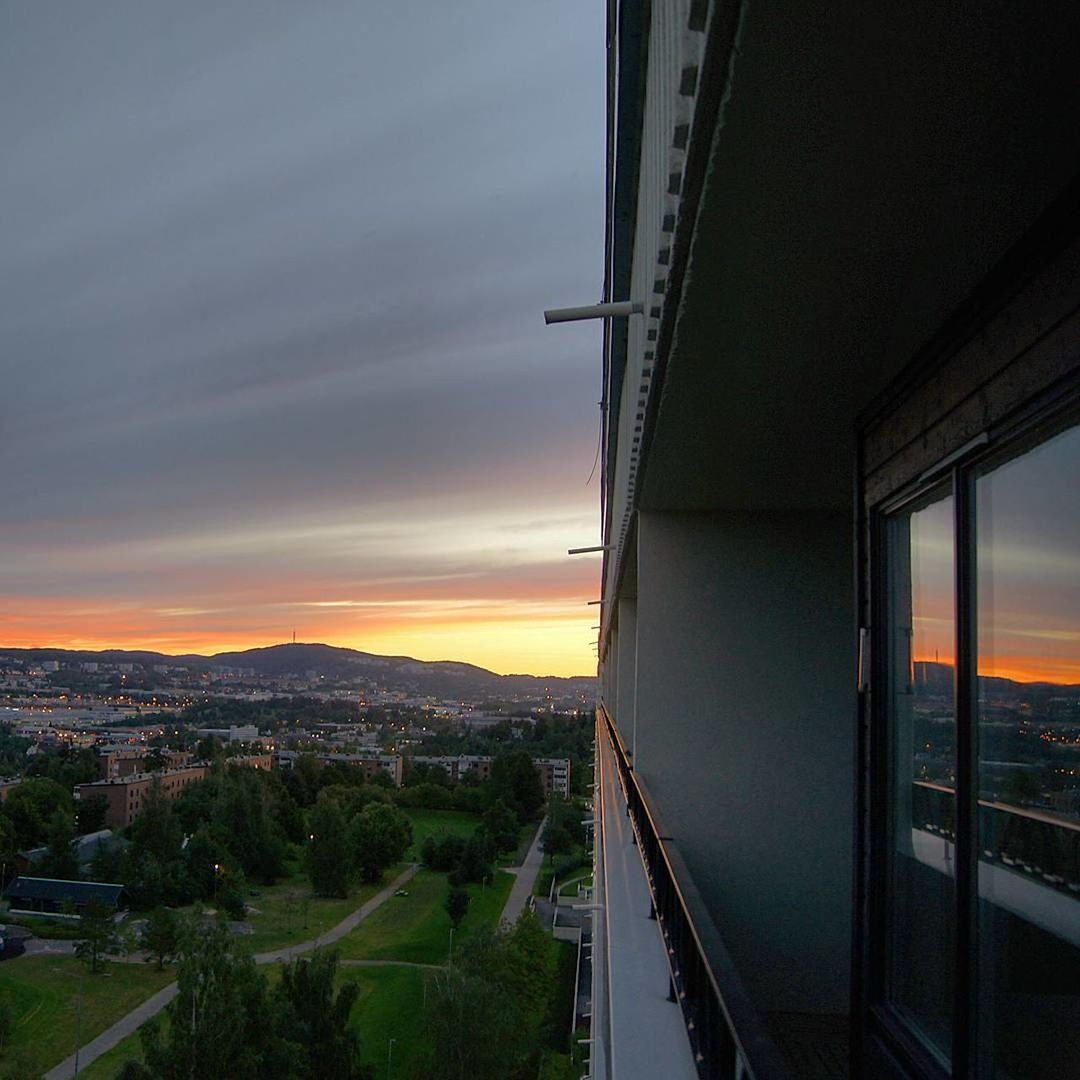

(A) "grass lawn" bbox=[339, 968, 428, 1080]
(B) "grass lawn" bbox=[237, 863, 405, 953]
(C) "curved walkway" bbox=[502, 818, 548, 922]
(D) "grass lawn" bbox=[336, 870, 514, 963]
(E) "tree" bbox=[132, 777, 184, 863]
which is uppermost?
(E) "tree" bbox=[132, 777, 184, 863]

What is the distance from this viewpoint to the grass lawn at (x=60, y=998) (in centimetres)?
2761

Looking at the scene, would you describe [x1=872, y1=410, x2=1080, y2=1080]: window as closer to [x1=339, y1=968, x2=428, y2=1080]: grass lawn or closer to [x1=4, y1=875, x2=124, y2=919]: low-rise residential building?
[x1=339, y1=968, x2=428, y2=1080]: grass lawn

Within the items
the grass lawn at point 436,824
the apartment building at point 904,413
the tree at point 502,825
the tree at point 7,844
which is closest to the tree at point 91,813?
the tree at point 7,844

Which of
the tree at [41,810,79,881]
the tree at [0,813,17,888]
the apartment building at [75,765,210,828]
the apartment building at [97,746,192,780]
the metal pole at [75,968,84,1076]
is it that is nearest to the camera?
the metal pole at [75,968,84,1076]

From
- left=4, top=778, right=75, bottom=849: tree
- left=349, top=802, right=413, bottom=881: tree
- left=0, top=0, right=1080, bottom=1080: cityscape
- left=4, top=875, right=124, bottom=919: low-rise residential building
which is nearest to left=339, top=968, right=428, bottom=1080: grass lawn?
left=0, top=0, right=1080, bottom=1080: cityscape

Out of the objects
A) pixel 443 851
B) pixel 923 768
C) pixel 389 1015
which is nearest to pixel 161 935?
pixel 389 1015

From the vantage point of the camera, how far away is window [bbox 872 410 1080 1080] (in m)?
1.94

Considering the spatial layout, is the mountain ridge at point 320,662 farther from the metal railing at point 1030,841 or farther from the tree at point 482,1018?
the metal railing at point 1030,841

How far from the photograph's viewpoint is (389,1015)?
95.3 ft

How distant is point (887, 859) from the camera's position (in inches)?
117

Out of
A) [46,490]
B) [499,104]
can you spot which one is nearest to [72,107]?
[499,104]

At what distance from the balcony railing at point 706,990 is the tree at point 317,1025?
2247 centimetres

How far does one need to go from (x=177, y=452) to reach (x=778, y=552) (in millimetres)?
19744

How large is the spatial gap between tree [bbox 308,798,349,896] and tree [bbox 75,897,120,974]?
9808 mm
